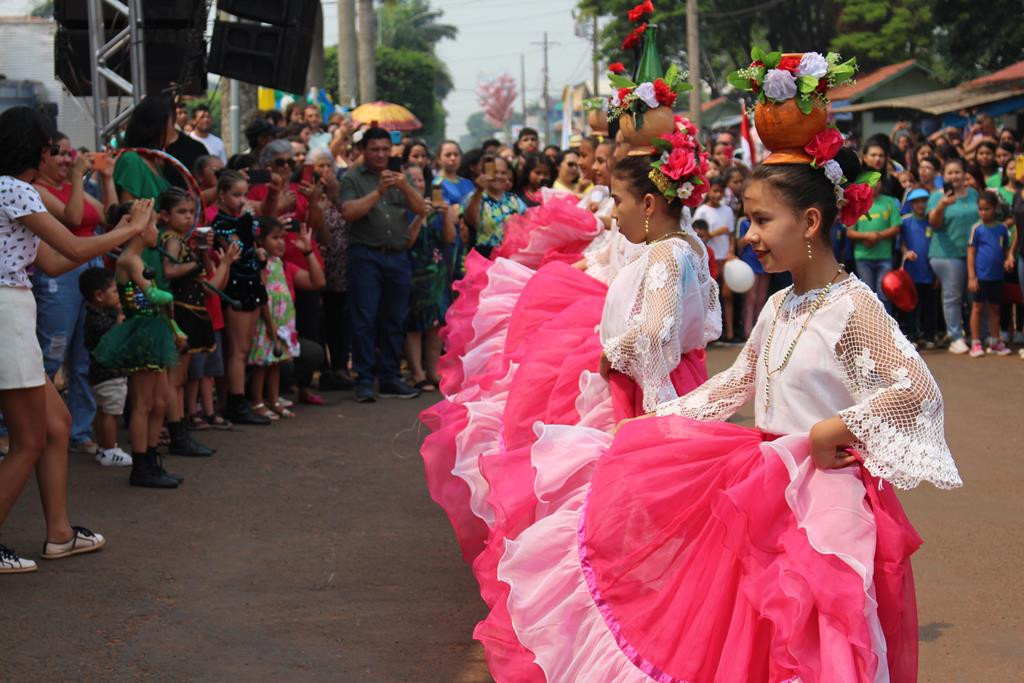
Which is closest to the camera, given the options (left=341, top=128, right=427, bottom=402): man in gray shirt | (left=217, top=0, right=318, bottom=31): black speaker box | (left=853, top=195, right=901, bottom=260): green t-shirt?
(left=341, top=128, right=427, bottom=402): man in gray shirt

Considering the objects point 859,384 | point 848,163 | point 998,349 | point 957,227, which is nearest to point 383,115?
point 957,227

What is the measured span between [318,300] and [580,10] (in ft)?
148

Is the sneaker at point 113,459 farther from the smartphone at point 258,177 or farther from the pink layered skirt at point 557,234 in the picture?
the smartphone at point 258,177

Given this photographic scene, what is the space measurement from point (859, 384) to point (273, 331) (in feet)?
22.9

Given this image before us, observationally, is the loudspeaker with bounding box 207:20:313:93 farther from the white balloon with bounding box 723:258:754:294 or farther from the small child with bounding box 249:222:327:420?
the white balloon with bounding box 723:258:754:294

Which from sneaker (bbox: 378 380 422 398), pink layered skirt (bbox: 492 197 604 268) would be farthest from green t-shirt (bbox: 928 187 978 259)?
pink layered skirt (bbox: 492 197 604 268)

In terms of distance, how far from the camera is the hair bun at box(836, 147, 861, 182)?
12.1 feet

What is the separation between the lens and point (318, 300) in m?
11.1

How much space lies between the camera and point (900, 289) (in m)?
13.4

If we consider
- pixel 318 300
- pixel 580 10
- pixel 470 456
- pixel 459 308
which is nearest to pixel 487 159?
pixel 318 300

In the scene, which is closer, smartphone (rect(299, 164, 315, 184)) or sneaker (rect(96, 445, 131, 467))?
sneaker (rect(96, 445, 131, 467))

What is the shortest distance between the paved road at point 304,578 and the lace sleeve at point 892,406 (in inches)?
65.4

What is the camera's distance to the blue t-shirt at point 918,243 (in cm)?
1391

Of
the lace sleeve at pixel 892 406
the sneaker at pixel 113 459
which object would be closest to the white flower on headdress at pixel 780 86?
the lace sleeve at pixel 892 406
